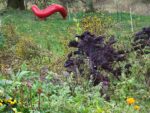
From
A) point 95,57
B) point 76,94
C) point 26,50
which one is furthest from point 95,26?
point 76,94

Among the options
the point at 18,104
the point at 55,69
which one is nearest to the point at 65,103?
the point at 18,104

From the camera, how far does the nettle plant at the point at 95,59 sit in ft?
21.4

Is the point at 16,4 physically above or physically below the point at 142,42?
below

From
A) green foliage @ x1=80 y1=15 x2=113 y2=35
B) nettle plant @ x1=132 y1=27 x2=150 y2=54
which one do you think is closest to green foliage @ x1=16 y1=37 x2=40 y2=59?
green foliage @ x1=80 y1=15 x2=113 y2=35

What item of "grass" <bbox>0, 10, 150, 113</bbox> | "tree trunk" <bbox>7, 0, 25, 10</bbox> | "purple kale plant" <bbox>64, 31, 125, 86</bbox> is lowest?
"tree trunk" <bbox>7, 0, 25, 10</bbox>

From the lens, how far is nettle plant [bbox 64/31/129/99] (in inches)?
256

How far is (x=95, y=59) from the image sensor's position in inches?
267

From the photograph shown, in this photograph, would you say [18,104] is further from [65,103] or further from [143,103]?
[143,103]

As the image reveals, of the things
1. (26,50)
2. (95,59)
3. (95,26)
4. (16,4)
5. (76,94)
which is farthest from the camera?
(16,4)

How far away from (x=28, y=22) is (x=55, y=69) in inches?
443

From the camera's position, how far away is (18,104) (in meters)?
5.15

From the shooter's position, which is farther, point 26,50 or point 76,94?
point 26,50

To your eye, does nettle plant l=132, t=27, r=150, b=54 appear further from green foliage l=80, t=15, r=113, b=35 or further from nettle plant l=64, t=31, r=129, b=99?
green foliage l=80, t=15, r=113, b=35

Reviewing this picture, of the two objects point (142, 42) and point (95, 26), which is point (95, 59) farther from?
point (95, 26)
